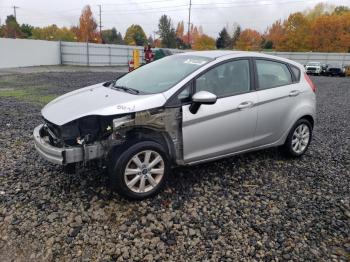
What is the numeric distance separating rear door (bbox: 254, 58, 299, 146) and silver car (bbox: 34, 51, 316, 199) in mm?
14

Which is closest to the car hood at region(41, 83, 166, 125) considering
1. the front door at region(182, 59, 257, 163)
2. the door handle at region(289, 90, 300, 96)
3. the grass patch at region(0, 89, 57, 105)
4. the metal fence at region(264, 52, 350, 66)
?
the front door at region(182, 59, 257, 163)

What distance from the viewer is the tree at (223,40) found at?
260ft

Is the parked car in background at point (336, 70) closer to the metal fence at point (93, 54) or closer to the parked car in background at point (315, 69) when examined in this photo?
the parked car in background at point (315, 69)

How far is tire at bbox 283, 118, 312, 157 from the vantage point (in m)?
5.14

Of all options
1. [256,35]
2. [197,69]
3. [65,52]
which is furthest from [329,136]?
[256,35]

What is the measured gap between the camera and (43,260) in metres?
2.81

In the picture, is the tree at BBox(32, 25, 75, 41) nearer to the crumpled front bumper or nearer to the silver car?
the silver car

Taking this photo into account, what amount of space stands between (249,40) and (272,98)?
78.2 meters

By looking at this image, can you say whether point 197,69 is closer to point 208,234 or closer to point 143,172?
point 143,172

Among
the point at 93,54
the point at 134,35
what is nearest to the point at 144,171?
the point at 93,54

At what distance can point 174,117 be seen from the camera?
12.5 feet

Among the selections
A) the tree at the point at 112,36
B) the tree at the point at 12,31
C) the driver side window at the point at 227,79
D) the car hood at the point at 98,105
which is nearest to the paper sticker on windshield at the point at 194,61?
the driver side window at the point at 227,79

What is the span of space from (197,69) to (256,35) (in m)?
86.5

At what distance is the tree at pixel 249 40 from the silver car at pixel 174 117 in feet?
228
